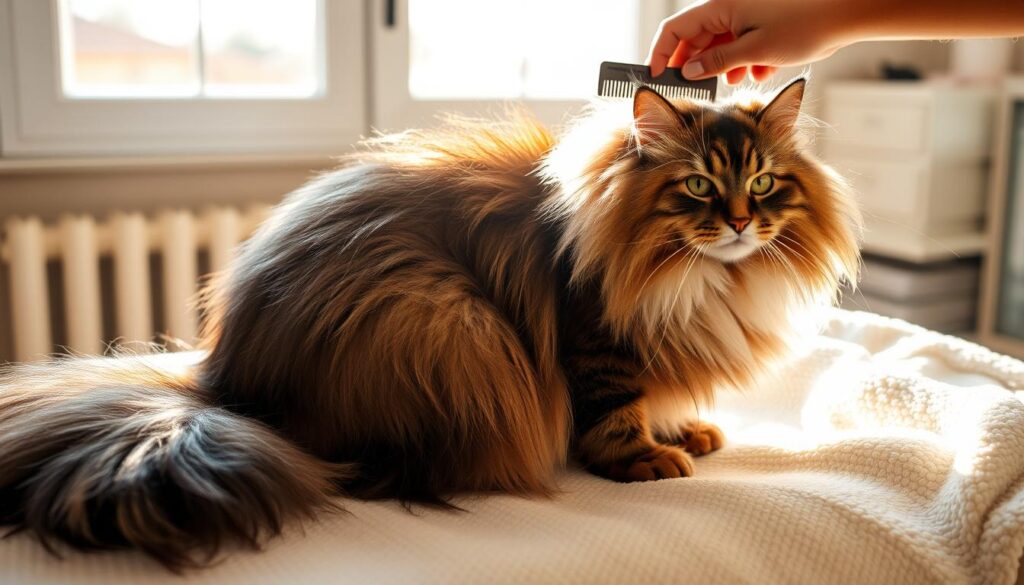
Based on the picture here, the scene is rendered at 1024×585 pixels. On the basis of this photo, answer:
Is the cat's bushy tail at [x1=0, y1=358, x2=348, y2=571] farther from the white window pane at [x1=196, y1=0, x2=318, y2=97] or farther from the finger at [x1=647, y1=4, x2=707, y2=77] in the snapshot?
the white window pane at [x1=196, y1=0, x2=318, y2=97]

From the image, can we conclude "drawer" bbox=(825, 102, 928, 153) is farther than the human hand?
Yes

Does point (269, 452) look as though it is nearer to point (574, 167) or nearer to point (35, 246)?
point (574, 167)

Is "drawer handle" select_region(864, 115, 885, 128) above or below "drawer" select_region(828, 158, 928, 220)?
above

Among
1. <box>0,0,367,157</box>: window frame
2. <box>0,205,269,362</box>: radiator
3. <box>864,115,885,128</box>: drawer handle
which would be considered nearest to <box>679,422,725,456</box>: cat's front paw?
<box>0,205,269,362</box>: radiator

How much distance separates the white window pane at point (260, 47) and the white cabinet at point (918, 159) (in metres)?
1.54

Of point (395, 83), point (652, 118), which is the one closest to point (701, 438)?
point (652, 118)

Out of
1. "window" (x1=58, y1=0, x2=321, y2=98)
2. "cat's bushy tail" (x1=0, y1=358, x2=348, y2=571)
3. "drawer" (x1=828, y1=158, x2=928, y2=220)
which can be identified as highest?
"window" (x1=58, y1=0, x2=321, y2=98)

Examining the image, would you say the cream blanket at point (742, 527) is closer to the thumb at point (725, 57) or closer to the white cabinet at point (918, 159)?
the thumb at point (725, 57)

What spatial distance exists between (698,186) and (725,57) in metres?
0.24

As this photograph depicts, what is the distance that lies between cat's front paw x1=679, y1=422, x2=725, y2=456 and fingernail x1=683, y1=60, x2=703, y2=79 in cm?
51

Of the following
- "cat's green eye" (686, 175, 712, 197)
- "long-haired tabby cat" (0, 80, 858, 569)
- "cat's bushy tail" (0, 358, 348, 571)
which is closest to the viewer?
"cat's bushy tail" (0, 358, 348, 571)

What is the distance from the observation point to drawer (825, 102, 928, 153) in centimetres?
266

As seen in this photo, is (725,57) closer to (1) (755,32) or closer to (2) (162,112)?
(1) (755,32)

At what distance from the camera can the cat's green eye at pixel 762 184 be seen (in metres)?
1.23
